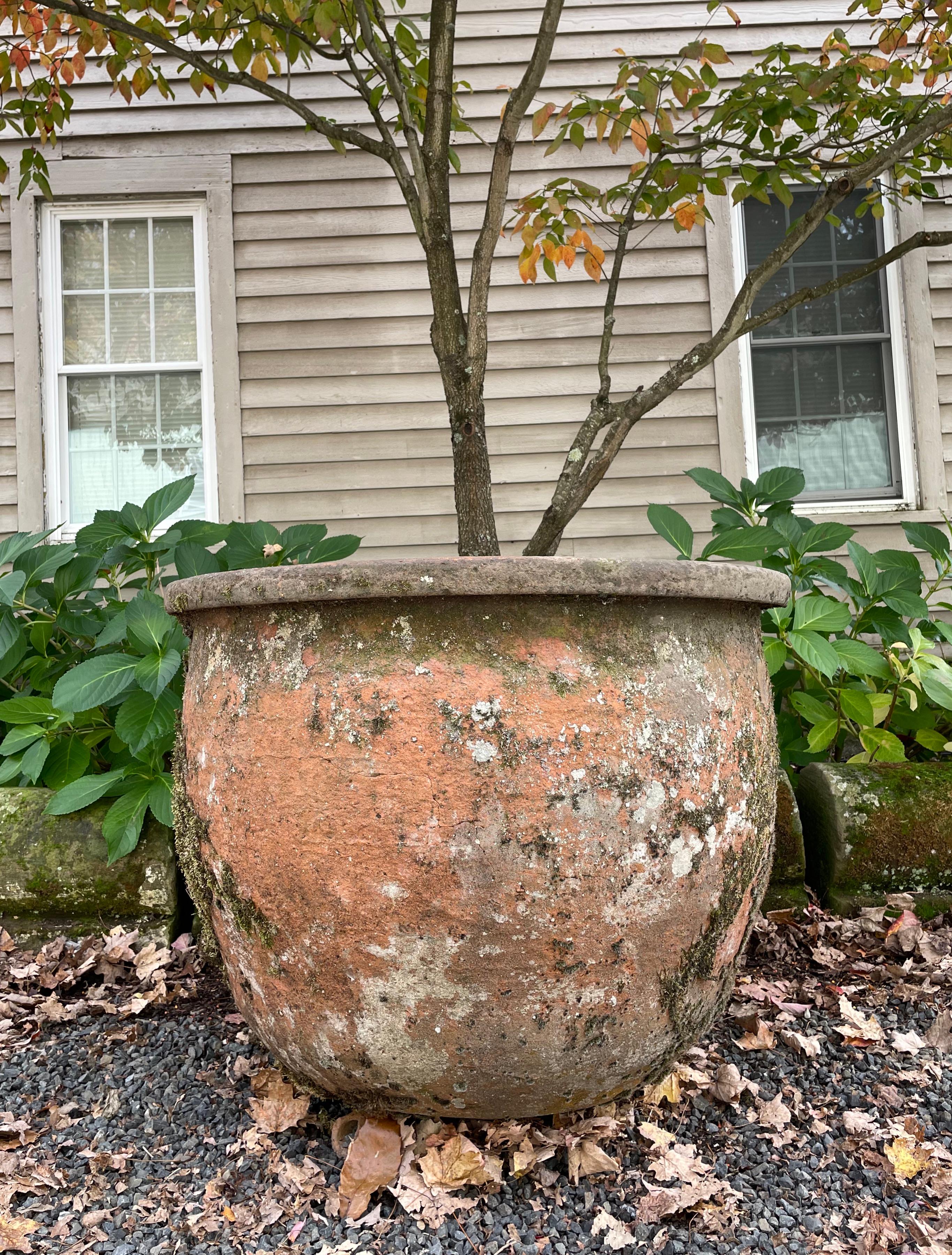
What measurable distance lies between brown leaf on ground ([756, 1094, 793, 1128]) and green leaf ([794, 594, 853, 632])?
1.20 metres

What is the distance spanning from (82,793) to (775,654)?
1.81 meters

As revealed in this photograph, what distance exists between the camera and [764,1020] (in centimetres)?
187

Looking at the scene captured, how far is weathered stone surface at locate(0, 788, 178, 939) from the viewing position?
7.42 ft

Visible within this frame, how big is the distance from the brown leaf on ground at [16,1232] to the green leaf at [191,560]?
4.46 feet

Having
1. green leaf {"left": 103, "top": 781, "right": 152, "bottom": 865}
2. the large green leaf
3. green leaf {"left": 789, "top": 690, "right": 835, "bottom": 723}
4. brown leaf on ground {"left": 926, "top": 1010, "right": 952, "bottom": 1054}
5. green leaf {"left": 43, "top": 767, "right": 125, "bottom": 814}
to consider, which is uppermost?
the large green leaf

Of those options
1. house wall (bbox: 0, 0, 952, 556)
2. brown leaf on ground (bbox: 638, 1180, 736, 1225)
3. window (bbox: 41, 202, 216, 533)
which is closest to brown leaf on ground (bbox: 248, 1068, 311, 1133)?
brown leaf on ground (bbox: 638, 1180, 736, 1225)

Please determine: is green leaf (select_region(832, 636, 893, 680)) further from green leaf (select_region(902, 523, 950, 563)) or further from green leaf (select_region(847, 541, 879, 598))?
A: green leaf (select_region(902, 523, 950, 563))

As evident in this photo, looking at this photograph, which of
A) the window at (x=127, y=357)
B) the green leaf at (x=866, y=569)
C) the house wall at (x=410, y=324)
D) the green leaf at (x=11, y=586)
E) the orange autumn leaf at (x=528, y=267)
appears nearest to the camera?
the green leaf at (x=11, y=586)

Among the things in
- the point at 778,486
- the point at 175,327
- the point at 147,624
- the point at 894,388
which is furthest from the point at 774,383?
the point at 147,624

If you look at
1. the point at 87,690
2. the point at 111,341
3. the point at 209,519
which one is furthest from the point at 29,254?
the point at 87,690

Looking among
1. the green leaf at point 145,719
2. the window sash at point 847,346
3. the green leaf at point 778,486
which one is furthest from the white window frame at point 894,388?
the green leaf at point 145,719

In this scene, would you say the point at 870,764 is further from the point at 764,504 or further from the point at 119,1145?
the point at 119,1145

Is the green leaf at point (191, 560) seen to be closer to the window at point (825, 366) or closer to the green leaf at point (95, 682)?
the green leaf at point (95, 682)

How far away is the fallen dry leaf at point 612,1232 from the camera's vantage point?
1243 mm
